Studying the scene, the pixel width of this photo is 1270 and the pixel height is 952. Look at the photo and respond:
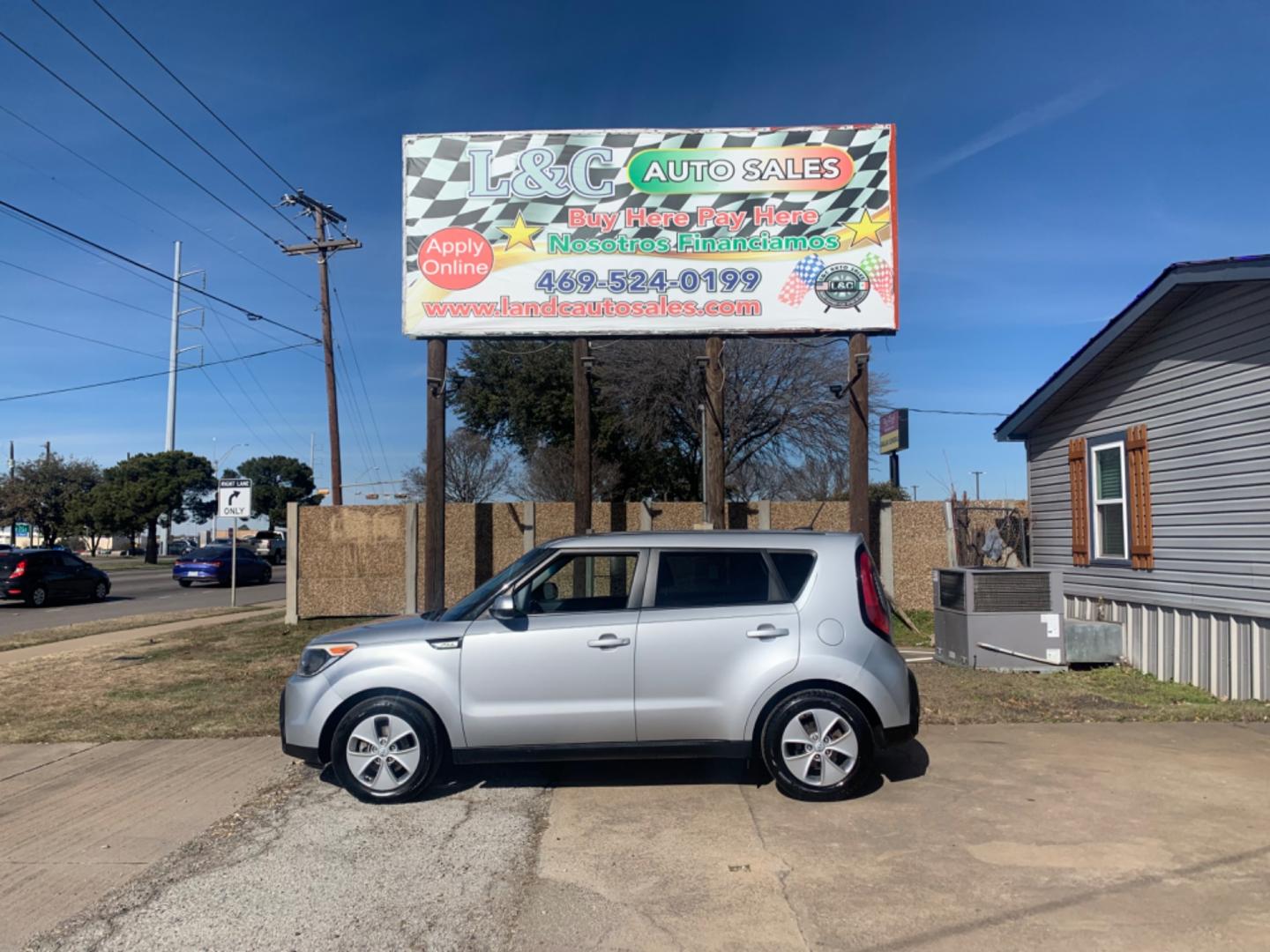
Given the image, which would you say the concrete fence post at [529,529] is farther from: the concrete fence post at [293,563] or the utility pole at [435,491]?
the concrete fence post at [293,563]

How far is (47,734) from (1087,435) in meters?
11.4

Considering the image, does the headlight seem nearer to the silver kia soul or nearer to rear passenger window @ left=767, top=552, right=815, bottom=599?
the silver kia soul

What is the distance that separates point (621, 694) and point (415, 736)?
4.30ft

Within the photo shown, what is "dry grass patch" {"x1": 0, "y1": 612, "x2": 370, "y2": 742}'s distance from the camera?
8234 mm

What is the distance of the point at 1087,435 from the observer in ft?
37.5

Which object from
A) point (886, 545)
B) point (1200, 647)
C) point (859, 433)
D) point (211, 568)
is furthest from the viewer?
point (211, 568)

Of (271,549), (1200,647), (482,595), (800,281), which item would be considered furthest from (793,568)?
(271,549)

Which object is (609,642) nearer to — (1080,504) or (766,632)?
(766,632)

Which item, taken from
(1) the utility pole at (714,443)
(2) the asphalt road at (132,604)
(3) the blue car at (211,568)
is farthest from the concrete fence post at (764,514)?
(3) the blue car at (211,568)

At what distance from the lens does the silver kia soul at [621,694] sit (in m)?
5.81

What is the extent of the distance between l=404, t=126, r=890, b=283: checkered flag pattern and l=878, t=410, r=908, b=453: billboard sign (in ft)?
23.3

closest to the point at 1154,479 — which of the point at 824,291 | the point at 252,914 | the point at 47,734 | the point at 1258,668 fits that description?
the point at 1258,668

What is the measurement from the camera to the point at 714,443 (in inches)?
519

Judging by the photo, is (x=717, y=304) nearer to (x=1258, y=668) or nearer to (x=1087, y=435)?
(x=1087, y=435)
